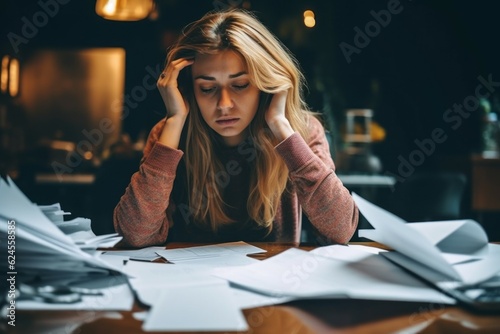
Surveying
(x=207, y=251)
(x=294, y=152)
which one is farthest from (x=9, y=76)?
(x=207, y=251)

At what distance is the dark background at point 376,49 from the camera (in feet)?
13.6

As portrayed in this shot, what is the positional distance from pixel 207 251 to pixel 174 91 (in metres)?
0.48

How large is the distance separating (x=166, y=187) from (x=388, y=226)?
53 centimetres

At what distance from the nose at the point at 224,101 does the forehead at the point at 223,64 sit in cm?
4

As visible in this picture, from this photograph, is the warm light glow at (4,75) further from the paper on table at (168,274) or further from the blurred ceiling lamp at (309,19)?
the paper on table at (168,274)

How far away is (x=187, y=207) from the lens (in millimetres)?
1348

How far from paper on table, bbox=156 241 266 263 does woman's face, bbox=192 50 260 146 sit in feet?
1.08

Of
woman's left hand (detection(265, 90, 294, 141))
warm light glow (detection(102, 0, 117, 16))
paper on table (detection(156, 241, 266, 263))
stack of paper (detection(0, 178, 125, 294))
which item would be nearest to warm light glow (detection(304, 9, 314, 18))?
warm light glow (detection(102, 0, 117, 16))

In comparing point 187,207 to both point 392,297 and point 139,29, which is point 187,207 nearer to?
point 392,297

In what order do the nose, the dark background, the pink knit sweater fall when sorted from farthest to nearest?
the dark background < the nose < the pink knit sweater

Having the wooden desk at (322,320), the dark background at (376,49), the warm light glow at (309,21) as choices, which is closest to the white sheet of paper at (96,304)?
the wooden desk at (322,320)

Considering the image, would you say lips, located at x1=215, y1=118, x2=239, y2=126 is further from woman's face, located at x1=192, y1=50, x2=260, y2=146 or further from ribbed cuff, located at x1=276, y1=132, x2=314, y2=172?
ribbed cuff, located at x1=276, y1=132, x2=314, y2=172

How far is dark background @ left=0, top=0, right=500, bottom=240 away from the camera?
4.14m

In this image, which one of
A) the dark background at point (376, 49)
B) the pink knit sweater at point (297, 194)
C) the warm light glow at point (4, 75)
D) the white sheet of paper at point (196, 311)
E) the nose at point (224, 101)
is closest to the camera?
the white sheet of paper at point (196, 311)
